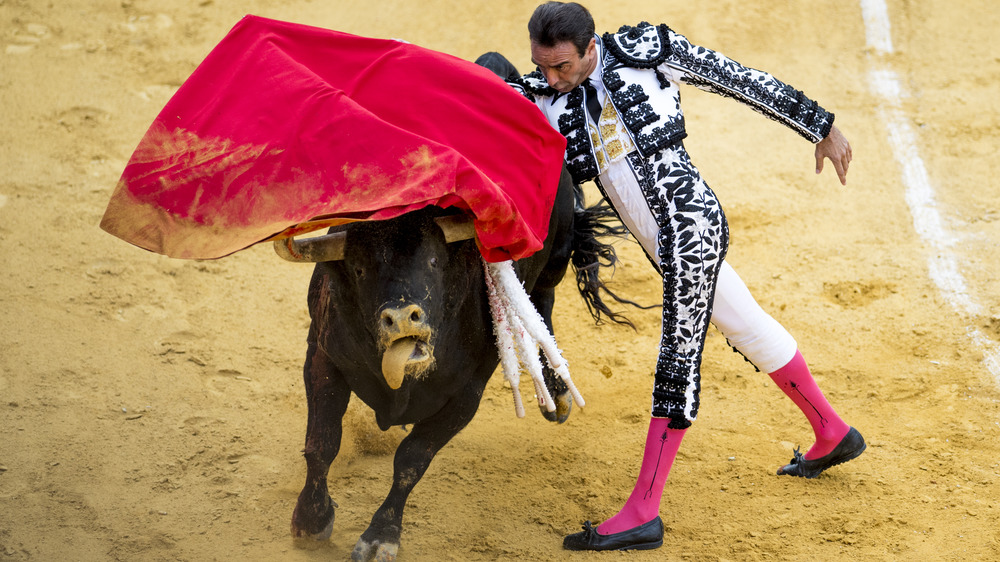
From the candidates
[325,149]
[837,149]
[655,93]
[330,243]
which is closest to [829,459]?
[837,149]

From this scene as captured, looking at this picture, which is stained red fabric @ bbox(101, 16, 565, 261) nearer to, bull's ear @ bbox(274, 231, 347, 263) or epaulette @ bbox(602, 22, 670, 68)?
bull's ear @ bbox(274, 231, 347, 263)

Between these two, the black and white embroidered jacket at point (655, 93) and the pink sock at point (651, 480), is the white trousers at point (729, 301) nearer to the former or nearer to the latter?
the black and white embroidered jacket at point (655, 93)

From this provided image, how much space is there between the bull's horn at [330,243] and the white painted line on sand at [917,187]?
2923 millimetres

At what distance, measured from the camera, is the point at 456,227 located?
2.73 m

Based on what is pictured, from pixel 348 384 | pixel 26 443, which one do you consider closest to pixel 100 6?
pixel 26 443

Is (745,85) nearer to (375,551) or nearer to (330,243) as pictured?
(330,243)

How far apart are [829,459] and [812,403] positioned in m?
0.28

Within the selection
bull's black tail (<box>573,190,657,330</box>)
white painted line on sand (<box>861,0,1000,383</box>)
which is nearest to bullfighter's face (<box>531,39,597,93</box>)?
bull's black tail (<box>573,190,657,330</box>)

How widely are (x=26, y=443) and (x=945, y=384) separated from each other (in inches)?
155

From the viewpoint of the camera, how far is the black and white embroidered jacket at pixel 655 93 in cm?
308

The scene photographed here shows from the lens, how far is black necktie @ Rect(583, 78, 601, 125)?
3.12 meters

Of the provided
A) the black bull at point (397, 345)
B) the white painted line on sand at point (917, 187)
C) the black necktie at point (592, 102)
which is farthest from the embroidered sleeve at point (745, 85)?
the white painted line on sand at point (917, 187)

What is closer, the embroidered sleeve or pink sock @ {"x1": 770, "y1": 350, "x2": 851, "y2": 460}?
the embroidered sleeve

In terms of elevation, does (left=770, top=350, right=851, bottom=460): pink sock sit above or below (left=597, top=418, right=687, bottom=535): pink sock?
above
